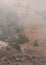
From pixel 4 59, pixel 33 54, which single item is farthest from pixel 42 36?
pixel 4 59

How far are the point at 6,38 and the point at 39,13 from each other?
415 inches

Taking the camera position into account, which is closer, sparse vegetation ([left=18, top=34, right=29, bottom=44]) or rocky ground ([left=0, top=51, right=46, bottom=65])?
rocky ground ([left=0, top=51, right=46, bottom=65])

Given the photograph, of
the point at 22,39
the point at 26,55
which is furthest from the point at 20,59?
the point at 22,39

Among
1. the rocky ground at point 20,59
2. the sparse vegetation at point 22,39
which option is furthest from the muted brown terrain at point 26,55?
the sparse vegetation at point 22,39

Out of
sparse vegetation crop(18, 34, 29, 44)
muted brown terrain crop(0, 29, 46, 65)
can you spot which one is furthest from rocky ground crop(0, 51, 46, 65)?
sparse vegetation crop(18, 34, 29, 44)

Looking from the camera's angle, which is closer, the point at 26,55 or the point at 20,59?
the point at 20,59

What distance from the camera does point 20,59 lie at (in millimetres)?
18938

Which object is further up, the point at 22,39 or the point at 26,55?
the point at 26,55

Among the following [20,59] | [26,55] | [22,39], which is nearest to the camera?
[20,59]

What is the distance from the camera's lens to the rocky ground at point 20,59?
1862 centimetres

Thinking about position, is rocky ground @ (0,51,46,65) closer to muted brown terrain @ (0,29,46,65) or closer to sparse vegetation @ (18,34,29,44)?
muted brown terrain @ (0,29,46,65)

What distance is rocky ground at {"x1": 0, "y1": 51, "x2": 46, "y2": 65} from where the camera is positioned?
1862cm

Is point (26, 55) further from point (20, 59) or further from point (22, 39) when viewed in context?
point (22, 39)

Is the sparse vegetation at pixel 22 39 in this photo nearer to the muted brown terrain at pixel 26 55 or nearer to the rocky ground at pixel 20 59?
the muted brown terrain at pixel 26 55
